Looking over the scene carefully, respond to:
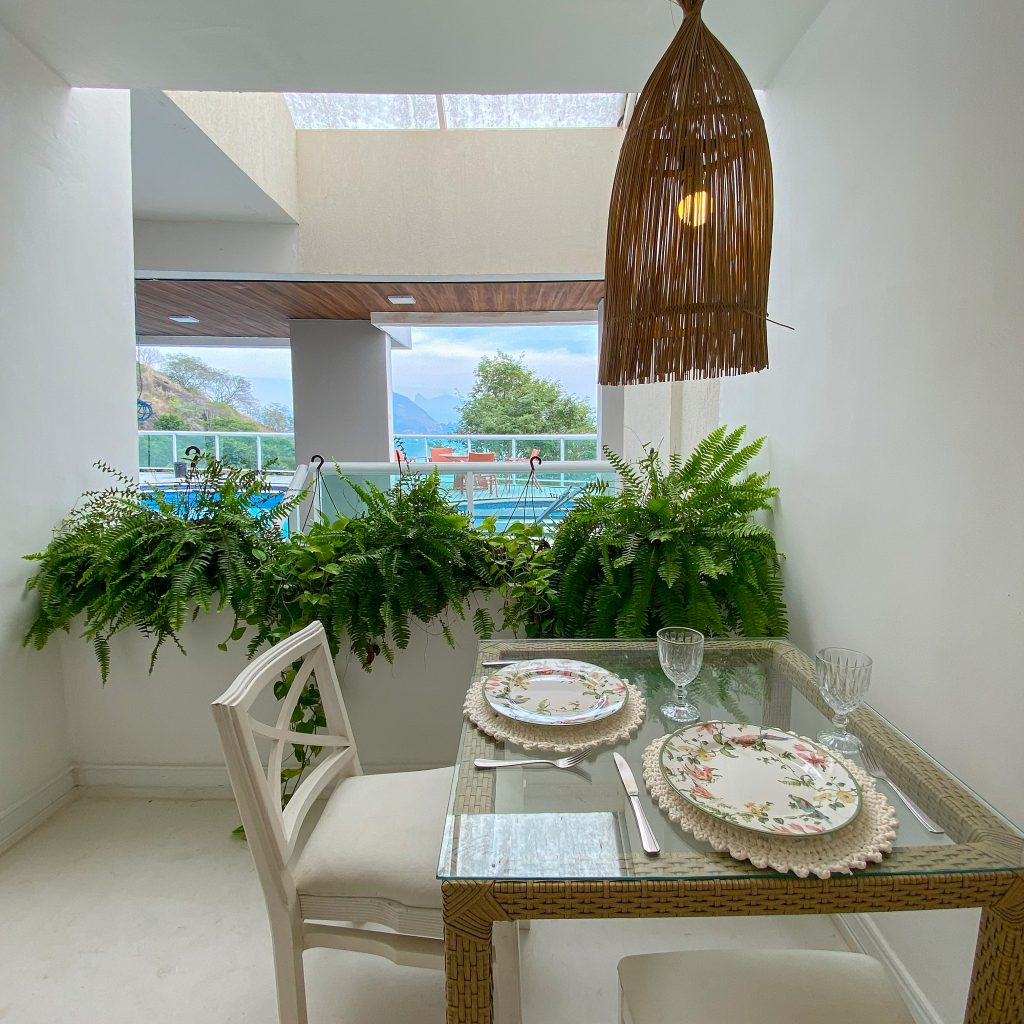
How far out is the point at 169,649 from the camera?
79.4 inches

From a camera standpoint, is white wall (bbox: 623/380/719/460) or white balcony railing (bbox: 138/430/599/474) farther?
white balcony railing (bbox: 138/430/599/474)

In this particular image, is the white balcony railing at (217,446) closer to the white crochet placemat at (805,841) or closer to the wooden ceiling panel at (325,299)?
the wooden ceiling panel at (325,299)

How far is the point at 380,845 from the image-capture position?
1.12 metres

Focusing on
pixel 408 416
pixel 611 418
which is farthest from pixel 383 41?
pixel 408 416

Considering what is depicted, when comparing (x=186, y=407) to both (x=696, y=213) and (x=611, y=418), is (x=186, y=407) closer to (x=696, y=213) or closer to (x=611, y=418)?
(x=611, y=418)

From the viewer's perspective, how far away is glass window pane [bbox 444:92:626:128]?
3.54 meters

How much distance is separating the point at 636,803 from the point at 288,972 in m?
0.72

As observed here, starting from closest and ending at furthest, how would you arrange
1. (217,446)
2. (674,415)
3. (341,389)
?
1. (674,415)
2. (341,389)
3. (217,446)

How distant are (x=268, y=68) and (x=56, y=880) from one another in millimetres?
2506

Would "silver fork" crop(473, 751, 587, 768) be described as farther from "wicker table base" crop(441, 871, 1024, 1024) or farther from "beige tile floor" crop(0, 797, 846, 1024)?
"beige tile floor" crop(0, 797, 846, 1024)

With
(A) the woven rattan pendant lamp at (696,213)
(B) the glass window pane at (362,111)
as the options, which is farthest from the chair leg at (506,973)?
(B) the glass window pane at (362,111)

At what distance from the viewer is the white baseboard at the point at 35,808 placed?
1.79m

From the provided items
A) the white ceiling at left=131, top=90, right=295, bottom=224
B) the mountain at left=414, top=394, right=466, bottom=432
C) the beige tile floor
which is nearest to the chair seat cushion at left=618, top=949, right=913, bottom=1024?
the beige tile floor

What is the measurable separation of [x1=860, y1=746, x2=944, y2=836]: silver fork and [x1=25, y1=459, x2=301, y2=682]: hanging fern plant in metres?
1.61
